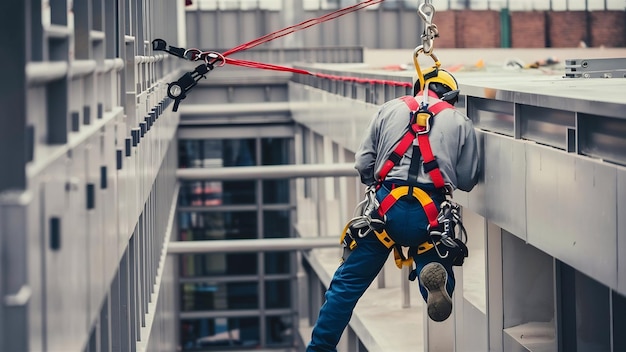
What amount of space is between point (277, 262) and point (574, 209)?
2239 cm

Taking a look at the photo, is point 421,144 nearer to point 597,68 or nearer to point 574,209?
point 574,209

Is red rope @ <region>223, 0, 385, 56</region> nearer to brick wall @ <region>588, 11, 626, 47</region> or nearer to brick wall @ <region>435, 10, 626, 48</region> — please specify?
brick wall @ <region>435, 10, 626, 48</region>

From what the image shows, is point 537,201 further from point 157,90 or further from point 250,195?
point 250,195

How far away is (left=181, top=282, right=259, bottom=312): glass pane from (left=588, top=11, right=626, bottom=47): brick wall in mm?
18155

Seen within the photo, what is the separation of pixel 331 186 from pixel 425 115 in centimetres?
1467

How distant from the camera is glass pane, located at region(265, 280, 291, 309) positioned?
28906 mm

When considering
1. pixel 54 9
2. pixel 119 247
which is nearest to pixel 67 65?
pixel 54 9

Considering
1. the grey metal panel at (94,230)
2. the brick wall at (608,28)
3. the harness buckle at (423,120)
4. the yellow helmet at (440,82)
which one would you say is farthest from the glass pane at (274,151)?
the grey metal panel at (94,230)

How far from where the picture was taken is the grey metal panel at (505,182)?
787 cm

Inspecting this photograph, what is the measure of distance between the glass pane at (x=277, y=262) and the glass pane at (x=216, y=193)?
1.61m

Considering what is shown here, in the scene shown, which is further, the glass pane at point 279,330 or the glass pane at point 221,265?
the glass pane at point 221,265

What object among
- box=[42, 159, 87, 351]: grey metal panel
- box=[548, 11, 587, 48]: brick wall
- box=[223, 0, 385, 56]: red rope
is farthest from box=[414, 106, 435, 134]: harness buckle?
box=[548, 11, 587, 48]: brick wall

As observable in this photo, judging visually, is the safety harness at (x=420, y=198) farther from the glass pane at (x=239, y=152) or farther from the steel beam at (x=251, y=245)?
the glass pane at (x=239, y=152)

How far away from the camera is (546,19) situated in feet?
137
